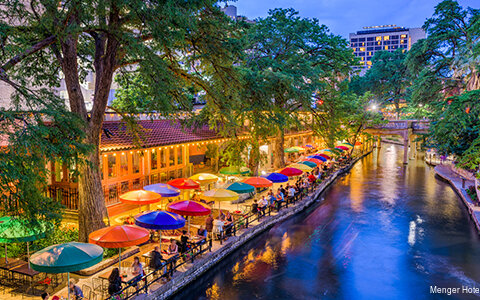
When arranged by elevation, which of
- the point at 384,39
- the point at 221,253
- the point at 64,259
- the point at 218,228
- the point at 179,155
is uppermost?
the point at 384,39

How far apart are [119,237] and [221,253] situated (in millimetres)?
5898

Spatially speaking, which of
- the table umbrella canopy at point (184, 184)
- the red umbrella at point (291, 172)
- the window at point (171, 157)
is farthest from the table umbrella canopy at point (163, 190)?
the red umbrella at point (291, 172)

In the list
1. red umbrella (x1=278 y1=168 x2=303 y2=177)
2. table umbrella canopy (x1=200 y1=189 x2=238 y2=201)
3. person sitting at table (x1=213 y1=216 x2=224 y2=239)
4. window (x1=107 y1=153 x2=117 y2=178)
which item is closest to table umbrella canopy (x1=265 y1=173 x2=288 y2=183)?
red umbrella (x1=278 y1=168 x2=303 y2=177)

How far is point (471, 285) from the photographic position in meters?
13.6

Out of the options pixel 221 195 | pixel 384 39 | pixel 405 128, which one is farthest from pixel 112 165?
pixel 384 39

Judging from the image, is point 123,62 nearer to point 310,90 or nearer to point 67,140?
point 67,140

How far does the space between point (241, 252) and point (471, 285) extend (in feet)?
32.5

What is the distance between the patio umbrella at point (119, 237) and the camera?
10.9m

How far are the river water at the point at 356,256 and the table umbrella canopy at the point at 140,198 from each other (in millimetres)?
4473

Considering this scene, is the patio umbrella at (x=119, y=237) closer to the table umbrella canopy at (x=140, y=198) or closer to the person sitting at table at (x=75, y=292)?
the person sitting at table at (x=75, y=292)

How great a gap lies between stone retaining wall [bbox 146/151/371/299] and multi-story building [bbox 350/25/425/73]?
564 feet

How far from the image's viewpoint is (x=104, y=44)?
14.3m

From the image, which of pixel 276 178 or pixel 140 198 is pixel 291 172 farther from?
pixel 140 198

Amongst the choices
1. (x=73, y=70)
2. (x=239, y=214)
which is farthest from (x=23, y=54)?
(x=239, y=214)
